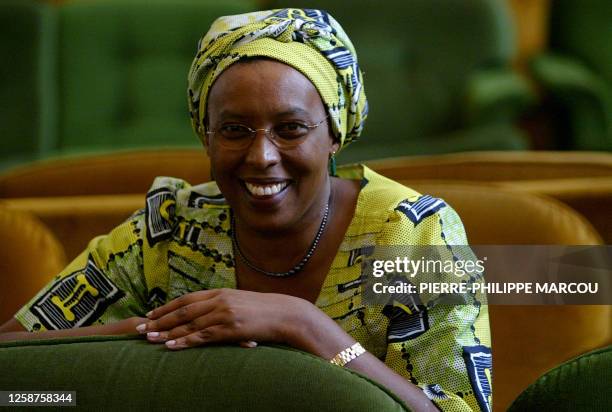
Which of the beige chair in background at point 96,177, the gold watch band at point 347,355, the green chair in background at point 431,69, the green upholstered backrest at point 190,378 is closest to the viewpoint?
the green upholstered backrest at point 190,378

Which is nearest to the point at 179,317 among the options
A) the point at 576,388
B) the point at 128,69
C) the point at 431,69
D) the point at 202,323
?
the point at 202,323

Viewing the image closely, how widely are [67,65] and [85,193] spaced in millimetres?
1618

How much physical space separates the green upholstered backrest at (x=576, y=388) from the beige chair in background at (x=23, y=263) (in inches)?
36.3

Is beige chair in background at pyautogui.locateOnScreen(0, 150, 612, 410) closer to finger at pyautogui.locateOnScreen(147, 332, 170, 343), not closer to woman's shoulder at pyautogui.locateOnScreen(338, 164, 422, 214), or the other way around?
woman's shoulder at pyautogui.locateOnScreen(338, 164, 422, 214)

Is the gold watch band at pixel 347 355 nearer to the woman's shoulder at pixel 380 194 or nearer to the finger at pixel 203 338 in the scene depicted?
the finger at pixel 203 338

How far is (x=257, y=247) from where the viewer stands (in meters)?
1.34

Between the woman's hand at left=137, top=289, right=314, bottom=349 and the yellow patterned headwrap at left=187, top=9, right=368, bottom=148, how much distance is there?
1.06 feet

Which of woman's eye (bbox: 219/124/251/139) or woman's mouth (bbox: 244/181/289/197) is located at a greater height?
woman's eye (bbox: 219/124/251/139)

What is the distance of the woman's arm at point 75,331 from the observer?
1.12 metres

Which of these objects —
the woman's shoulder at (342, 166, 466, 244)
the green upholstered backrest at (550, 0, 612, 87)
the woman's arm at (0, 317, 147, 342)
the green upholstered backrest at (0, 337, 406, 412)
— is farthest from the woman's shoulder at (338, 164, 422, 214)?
the green upholstered backrest at (550, 0, 612, 87)

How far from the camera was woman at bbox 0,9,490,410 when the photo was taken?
3.71 feet

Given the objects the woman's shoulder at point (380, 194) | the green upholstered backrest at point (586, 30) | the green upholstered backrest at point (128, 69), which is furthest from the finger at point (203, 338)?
the green upholstered backrest at point (586, 30)

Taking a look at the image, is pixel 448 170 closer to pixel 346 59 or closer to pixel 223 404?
pixel 346 59

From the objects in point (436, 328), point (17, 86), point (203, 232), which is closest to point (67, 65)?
point (17, 86)
